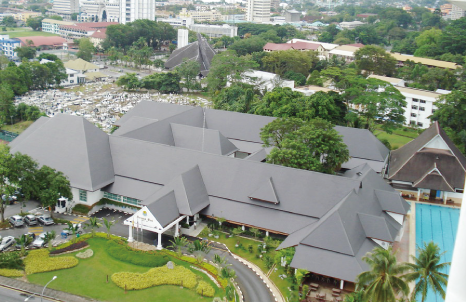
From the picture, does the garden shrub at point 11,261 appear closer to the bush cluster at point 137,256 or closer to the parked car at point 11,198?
the bush cluster at point 137,256

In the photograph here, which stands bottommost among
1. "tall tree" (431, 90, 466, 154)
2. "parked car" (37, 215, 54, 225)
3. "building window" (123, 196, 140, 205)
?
"parked car" (37, 215, 54, 225)

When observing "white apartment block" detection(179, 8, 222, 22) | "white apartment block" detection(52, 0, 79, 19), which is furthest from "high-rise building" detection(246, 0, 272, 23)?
"white apartment block" detection(52, 0, 79, 19)

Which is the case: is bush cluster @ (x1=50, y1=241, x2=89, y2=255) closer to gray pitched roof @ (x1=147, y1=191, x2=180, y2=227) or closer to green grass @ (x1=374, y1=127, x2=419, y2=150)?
gray pitched roof @ (x1=147, y1=191, x2=180, y2=227)

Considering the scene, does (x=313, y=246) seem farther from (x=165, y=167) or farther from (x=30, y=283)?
(x=30, y=283)

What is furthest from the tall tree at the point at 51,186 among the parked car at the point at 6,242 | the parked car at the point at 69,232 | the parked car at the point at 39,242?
the parked car at the point at 6,242

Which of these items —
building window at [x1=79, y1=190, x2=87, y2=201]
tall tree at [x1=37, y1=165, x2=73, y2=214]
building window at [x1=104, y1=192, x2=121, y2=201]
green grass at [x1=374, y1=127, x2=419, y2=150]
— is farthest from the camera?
green grass at [x1=374, y1=127, x2=419, y2=150]

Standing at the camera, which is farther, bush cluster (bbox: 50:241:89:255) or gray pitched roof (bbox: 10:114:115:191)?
gray pitched roof (bbox: 10:114:115:191)
